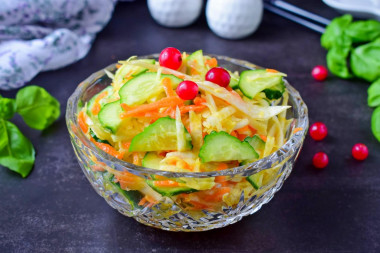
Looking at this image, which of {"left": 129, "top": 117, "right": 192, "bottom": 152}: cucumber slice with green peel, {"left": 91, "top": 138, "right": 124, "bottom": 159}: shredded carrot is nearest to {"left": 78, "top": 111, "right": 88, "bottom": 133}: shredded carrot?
{"left": 91, "top": 138, "right": 124, "bottom": 159}: shredded carrot

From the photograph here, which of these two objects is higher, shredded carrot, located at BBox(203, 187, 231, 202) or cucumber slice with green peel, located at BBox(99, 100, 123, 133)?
cucumber slice with green peel, located at BBox(99, 100, 123, 133)

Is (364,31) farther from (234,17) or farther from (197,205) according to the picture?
(197,205)

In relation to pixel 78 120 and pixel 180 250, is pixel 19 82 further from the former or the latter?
pixel 180 250

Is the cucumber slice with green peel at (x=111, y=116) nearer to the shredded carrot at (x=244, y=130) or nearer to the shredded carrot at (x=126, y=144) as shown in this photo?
the shredded carrot at (x=126, y=144)

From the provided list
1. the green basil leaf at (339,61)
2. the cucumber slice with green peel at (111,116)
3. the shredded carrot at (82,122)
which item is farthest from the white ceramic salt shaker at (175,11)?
the cucumber slice with green peel at (111,116)

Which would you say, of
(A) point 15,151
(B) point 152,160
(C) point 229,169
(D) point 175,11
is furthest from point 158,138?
(D) point 175,11

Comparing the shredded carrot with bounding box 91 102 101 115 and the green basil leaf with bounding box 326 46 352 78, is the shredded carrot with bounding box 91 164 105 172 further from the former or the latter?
the green basil leaf with bounding box 326 46 352 78
